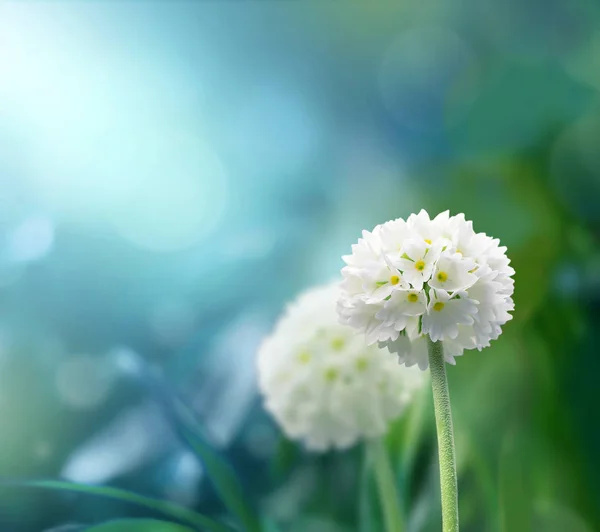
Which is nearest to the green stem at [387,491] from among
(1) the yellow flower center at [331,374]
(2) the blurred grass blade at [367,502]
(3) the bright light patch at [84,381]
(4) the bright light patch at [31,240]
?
(2) the blurred grass blade at [367,502]

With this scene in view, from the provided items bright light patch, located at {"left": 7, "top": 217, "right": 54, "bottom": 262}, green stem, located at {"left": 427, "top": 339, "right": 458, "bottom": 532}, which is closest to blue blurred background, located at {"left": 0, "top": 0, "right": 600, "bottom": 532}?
bright light patch, located at {"left": 7, "top": 217, "right": 54, "bottom": 262}

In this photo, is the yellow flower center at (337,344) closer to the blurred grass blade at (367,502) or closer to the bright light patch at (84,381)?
the blurred grass blade at (367,502)

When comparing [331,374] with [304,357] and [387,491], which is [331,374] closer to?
[304,357]

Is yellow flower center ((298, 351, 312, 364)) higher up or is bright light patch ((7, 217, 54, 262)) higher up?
bright light patch ((7, 217, 54, 262))

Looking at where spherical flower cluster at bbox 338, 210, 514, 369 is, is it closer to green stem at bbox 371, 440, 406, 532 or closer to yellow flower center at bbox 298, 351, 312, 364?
yellow flower center at bbox 298, 351, 312, 364

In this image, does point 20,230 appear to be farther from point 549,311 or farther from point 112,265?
point 549,311

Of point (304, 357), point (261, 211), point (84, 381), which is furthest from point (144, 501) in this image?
point (261, 211)
